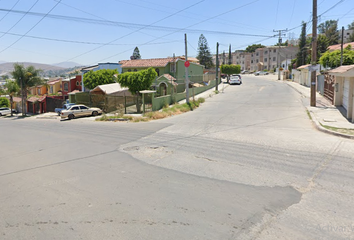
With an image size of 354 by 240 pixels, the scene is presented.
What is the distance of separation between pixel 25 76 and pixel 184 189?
40409 millimetres

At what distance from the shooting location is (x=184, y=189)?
6.33 m

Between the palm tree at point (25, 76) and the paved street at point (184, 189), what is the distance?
3220cm

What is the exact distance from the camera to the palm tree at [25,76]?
1558 inches

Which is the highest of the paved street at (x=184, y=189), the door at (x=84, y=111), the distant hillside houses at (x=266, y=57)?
the distant hillside houses at (x=266, y=57)

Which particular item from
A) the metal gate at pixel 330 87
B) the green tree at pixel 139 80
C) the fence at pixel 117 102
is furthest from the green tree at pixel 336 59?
the fence at pixel 117 102

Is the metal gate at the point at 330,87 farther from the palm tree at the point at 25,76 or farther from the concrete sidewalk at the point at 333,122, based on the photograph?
the palm tree at the point at 25,76

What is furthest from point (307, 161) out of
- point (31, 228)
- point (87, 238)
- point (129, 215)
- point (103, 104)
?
point (103, 104)

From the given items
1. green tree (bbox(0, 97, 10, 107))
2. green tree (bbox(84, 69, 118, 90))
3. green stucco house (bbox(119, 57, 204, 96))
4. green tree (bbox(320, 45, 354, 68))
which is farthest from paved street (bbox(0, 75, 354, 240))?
green tree (bbox(0, 97, 10, 107))

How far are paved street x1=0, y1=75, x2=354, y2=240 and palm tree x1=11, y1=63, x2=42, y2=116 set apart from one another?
106 feet

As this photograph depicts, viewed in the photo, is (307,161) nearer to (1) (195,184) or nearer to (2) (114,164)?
(1) (195,184)

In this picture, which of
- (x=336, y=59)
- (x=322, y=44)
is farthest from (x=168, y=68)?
(x=322, y=44)

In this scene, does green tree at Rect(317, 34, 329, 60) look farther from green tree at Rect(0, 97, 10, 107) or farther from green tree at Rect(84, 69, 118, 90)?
green tree at Rect(0, 97, 10, 107)

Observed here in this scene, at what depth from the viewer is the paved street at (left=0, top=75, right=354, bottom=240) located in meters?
4.61

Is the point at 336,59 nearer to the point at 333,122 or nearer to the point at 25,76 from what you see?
the point at 333,122
